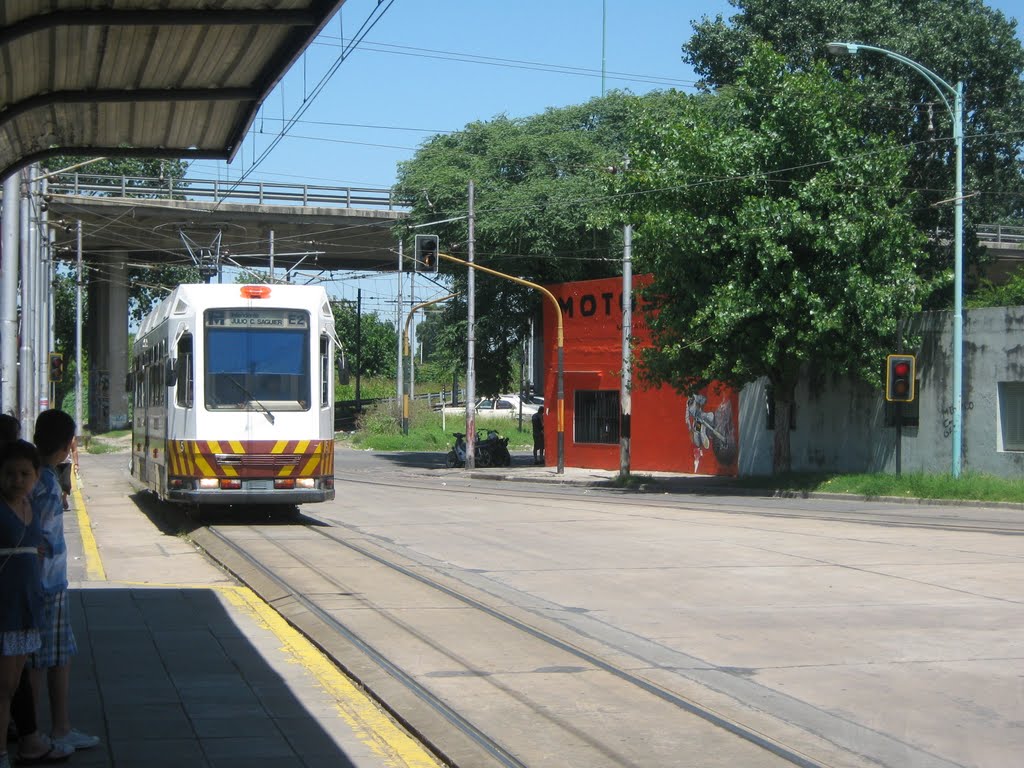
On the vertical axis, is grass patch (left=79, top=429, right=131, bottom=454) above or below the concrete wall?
below

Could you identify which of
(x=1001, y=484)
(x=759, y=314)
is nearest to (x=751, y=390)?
(x=759, y=314)

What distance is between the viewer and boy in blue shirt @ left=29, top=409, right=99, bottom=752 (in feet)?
19.5

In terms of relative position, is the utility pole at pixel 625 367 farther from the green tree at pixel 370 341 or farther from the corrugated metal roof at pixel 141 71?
the green tree at pixel 370 341

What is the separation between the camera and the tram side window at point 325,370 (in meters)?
18.6

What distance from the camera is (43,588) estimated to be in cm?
593

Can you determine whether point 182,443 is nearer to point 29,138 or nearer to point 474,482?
point 29,138

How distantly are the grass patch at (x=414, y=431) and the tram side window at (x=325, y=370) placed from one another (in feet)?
119

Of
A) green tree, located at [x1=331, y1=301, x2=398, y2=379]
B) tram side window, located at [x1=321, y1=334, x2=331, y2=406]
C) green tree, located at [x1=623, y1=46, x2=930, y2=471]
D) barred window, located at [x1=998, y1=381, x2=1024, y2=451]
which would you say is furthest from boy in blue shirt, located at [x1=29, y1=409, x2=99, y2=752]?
green tree, located at [x1=331, y1=301, x2=398, y2=379]

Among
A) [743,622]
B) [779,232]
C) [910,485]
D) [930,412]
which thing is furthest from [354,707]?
[930,412]

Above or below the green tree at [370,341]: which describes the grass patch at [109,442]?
below

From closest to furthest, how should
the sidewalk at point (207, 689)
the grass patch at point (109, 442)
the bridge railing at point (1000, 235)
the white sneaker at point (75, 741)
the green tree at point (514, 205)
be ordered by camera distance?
the white sneaker at point (75, 741), the sidewalk at point (207, 689), the green tree at point (514, 205), the grass patch at point (109, 442), the bridge railing at point (1000, 235)

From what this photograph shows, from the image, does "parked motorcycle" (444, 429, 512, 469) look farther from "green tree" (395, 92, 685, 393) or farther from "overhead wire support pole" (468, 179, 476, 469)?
"green tree" (395, 92, 685, 393)

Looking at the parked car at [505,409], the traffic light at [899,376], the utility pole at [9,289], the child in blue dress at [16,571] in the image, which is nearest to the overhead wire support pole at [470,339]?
the traffic light at [899,376]

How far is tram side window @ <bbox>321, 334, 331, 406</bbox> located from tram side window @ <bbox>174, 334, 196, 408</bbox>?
1847mm
